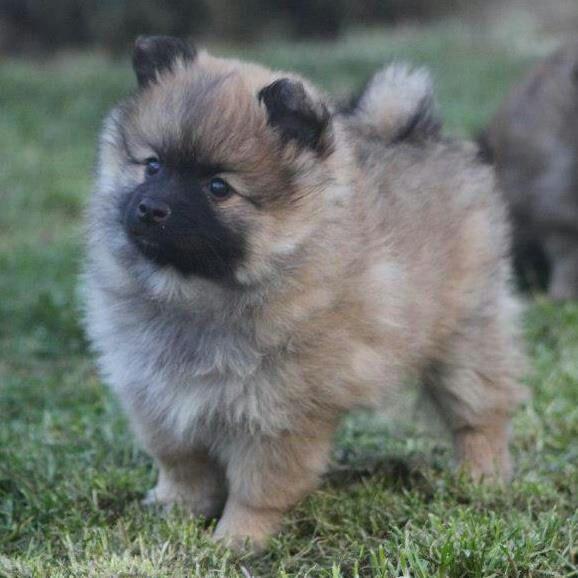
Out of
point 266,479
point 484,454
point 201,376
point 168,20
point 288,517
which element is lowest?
point 168,20

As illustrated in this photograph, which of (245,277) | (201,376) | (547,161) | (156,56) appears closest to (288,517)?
(201,376)

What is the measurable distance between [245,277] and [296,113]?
507mm

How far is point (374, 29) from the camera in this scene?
1619 cm

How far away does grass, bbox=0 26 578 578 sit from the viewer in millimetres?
3309

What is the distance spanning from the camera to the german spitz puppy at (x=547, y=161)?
6785 mm

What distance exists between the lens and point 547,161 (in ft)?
22.4

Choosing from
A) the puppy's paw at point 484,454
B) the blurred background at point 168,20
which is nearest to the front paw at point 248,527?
the puppy's paw at point 484,454

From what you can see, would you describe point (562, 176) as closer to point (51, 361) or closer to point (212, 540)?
point (51, 361)

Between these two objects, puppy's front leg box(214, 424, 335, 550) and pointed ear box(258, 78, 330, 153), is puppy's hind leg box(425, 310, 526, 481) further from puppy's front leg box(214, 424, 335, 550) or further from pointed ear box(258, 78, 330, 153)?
pointed ear box(258, 78, 330, 153)

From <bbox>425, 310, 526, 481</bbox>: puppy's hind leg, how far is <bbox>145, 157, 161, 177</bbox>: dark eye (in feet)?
4.67

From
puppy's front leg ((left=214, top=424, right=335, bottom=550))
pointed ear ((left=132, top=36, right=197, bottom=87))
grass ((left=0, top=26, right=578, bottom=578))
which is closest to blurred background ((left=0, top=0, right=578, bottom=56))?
grass ((left=0, top=26, right=578, bottom=578))

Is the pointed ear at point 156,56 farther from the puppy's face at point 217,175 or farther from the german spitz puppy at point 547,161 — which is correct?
the german spitz puppy at point 547,161

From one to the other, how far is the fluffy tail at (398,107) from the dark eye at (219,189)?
1.14 meters

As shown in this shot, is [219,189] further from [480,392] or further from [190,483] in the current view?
[480,392]
